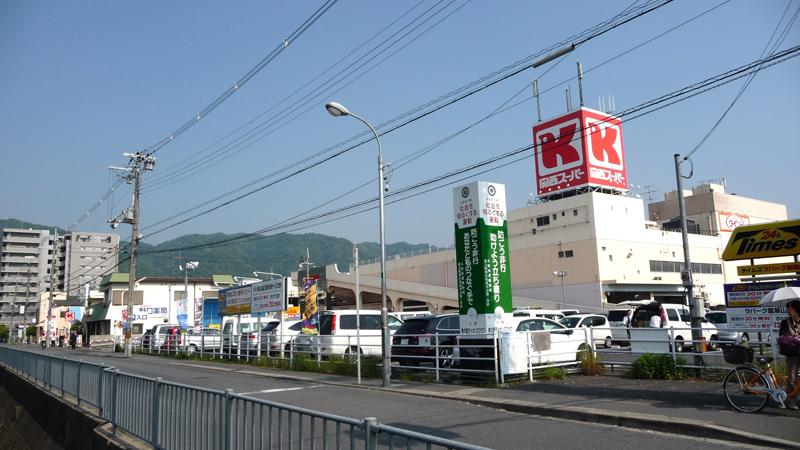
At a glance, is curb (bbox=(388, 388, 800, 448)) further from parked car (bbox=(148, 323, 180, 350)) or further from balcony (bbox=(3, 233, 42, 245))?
balcony (bbox=(3, 233, 42, 245))

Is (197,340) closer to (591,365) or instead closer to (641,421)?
(591,365)

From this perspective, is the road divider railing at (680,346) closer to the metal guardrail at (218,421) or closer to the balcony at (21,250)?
the metal guardrail at (218,421)

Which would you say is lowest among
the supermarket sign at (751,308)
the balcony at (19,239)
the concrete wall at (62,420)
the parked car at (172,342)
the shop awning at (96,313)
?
the concrete wall at (62,420)

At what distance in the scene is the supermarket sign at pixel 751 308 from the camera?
554 inches

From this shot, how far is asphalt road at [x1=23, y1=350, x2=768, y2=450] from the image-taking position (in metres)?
8.41

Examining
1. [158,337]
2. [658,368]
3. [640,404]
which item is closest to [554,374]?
[658,368]

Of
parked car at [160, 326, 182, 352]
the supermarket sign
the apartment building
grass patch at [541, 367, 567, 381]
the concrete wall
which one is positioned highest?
the apartment building

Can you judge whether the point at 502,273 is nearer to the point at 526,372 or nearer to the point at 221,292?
the point at 526,372

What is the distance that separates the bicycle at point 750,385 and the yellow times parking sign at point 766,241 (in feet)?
18.3

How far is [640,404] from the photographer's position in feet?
35.9

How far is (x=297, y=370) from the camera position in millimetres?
21297

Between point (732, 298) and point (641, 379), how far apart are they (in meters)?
3.46

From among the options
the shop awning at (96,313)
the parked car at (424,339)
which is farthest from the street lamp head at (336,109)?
the shop awning at (96,313)

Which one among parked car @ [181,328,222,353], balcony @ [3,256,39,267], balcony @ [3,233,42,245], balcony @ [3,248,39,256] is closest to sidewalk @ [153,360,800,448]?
parked car @ [181,328,222,353]
